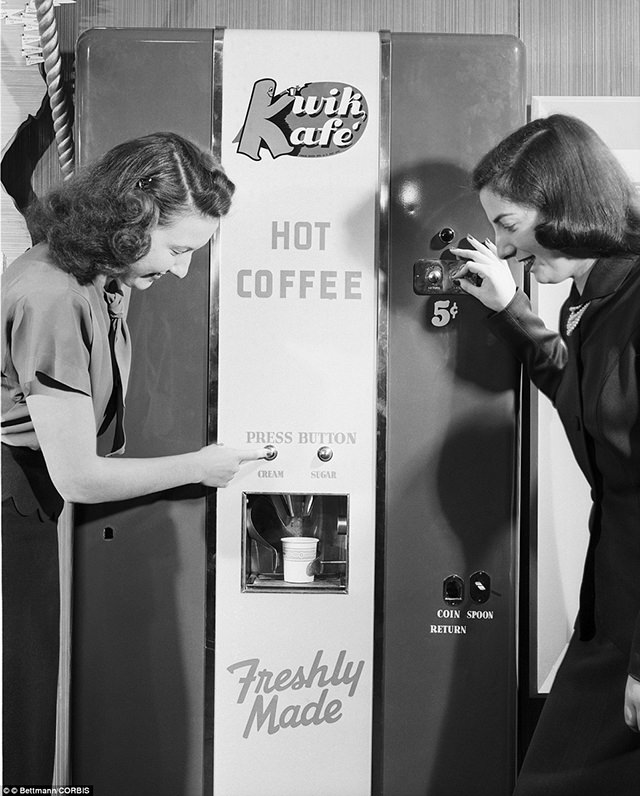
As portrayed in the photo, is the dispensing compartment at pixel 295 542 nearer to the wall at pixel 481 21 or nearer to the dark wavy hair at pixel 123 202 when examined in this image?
the dark wavy hair at pixel 123 202

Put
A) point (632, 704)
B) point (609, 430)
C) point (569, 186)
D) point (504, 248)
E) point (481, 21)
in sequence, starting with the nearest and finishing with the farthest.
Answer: point (632, 704), point (609, 430), point (569, 186), point (504, 248), point (481, 21)

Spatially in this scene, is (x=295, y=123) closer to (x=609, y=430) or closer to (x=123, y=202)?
(x=123, y=202)

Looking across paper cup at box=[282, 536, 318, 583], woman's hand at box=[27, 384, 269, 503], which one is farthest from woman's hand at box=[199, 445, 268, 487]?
paper cup at box=[282, 536, 318, 583]

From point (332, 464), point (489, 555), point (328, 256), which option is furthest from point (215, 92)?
point (489, 555)

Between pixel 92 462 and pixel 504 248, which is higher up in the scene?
pixel 504 248

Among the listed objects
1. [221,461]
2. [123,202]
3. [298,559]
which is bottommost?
[298,559]

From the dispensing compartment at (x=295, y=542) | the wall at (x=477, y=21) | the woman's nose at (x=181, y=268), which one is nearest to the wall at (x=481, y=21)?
the wall at (x=477, y=21)

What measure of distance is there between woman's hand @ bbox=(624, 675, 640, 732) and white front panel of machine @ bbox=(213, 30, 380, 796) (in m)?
0.62

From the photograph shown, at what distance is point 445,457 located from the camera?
1858 mm

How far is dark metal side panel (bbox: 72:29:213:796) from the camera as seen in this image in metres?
1.84

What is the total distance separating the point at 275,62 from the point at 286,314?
0.57 metres

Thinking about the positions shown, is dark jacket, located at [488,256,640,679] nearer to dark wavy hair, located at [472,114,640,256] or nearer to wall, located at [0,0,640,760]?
dark wavy hair, located at [472,114,640,256]

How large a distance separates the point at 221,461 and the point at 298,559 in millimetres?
285

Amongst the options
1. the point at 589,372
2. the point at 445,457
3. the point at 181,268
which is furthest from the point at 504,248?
the point at 181,268
